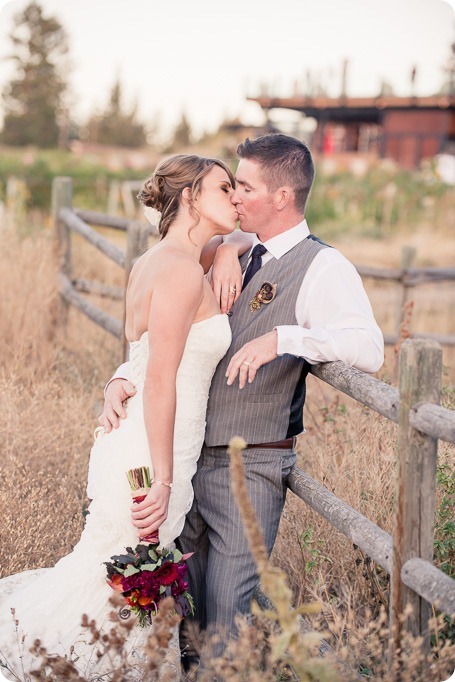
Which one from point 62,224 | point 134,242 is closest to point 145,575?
point 134,242

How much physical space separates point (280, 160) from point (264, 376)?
0.83m

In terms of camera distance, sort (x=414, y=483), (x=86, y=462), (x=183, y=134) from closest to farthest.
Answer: (x=414, y=483) → (x=86, y=462) → (x=183, y=134)

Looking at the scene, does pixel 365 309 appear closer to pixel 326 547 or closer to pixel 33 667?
pixel 326 547

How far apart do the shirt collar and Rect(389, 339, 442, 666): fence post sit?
874 millimetres

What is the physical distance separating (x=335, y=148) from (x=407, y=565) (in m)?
36.9

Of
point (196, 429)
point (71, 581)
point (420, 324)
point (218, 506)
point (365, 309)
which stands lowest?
point (420, 324)

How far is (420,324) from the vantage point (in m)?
10.9

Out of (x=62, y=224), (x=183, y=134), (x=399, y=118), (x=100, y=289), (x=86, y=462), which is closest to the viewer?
(x=86, y=462)

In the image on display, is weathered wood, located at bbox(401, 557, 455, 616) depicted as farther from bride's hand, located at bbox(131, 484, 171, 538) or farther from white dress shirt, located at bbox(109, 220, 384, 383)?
bride's hand, located at bbox(131, 484, 171, 538)

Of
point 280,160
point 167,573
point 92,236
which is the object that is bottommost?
point 167,573

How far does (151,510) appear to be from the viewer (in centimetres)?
307

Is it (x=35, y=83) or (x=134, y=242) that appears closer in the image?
(x=134, y=242)

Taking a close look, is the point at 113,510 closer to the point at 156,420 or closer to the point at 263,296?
the point at 156,420

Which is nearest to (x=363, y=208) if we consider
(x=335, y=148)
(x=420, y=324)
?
(x=420, y=324)
